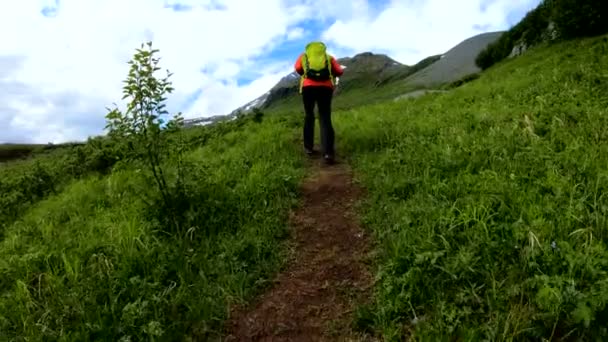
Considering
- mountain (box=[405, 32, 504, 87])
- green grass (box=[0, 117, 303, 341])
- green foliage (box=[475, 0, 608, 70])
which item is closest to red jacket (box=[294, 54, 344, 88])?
green grass (box=[0, 117, 303, 341])

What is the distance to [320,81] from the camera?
11.0 metres

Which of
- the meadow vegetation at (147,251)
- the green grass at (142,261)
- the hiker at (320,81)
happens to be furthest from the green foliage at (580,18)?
the green grass at (142,261)

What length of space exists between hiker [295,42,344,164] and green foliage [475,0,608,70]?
567 inches

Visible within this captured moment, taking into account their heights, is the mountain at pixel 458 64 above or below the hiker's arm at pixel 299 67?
above

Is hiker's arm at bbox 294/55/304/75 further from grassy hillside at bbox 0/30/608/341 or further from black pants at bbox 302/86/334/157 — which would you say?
grassy hillside at bbox 0/30/608/341

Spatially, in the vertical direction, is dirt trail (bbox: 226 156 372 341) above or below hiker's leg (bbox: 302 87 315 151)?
below

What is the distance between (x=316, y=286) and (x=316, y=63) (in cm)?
581

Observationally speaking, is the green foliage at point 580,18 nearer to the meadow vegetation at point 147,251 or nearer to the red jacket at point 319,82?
the red jacket at point 319,82

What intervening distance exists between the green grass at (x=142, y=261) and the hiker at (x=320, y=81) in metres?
1.62

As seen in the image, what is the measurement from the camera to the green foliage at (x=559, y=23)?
69.2 ft

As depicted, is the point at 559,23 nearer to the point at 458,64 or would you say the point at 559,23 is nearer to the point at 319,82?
the point at 319,82

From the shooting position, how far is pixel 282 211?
8.09m

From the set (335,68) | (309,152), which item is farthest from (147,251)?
(335,68)

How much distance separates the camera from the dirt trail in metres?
5.36
